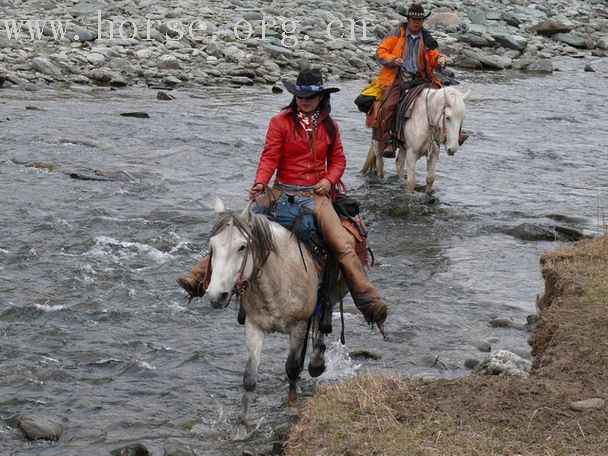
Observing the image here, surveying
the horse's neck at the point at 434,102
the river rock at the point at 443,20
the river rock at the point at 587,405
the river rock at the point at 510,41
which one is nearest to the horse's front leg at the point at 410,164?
the horse's neck at the point at 434,102

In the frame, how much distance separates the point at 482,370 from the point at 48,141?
11.7 m

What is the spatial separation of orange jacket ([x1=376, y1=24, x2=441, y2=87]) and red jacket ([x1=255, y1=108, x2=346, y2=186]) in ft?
25.4

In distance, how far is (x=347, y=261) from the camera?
871 centimetres

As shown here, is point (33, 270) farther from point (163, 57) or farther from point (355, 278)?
point (163, 57)

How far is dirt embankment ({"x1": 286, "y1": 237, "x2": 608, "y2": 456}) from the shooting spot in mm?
6461

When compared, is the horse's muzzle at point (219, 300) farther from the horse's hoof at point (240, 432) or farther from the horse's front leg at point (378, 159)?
the horse's front leg at point (378, 159)

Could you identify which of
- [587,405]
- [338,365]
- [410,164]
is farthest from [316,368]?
[410,164]

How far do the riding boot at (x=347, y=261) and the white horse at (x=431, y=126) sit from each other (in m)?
7.56

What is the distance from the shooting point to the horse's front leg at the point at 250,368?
830cm

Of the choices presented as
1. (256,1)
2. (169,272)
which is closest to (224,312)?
(169,272)

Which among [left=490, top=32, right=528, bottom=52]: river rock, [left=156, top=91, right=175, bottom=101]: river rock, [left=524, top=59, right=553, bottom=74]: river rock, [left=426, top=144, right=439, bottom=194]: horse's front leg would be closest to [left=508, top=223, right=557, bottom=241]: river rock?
[left=426, top=144, right=439, bottom=194]: horse's front leg

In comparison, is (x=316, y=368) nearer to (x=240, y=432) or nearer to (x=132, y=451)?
(x=240, y=432)

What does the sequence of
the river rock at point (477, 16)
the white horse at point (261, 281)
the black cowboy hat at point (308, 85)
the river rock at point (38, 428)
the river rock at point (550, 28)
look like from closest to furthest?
the white horse at point (261, 281)
the river rock at point (38, 428)
the black cowboy hat at point (308, 85)
the river rock at point (477, 16)
the river rock at point (550, 28)

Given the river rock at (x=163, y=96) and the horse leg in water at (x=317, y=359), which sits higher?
the horse leg in water at (x=317, y=359)
